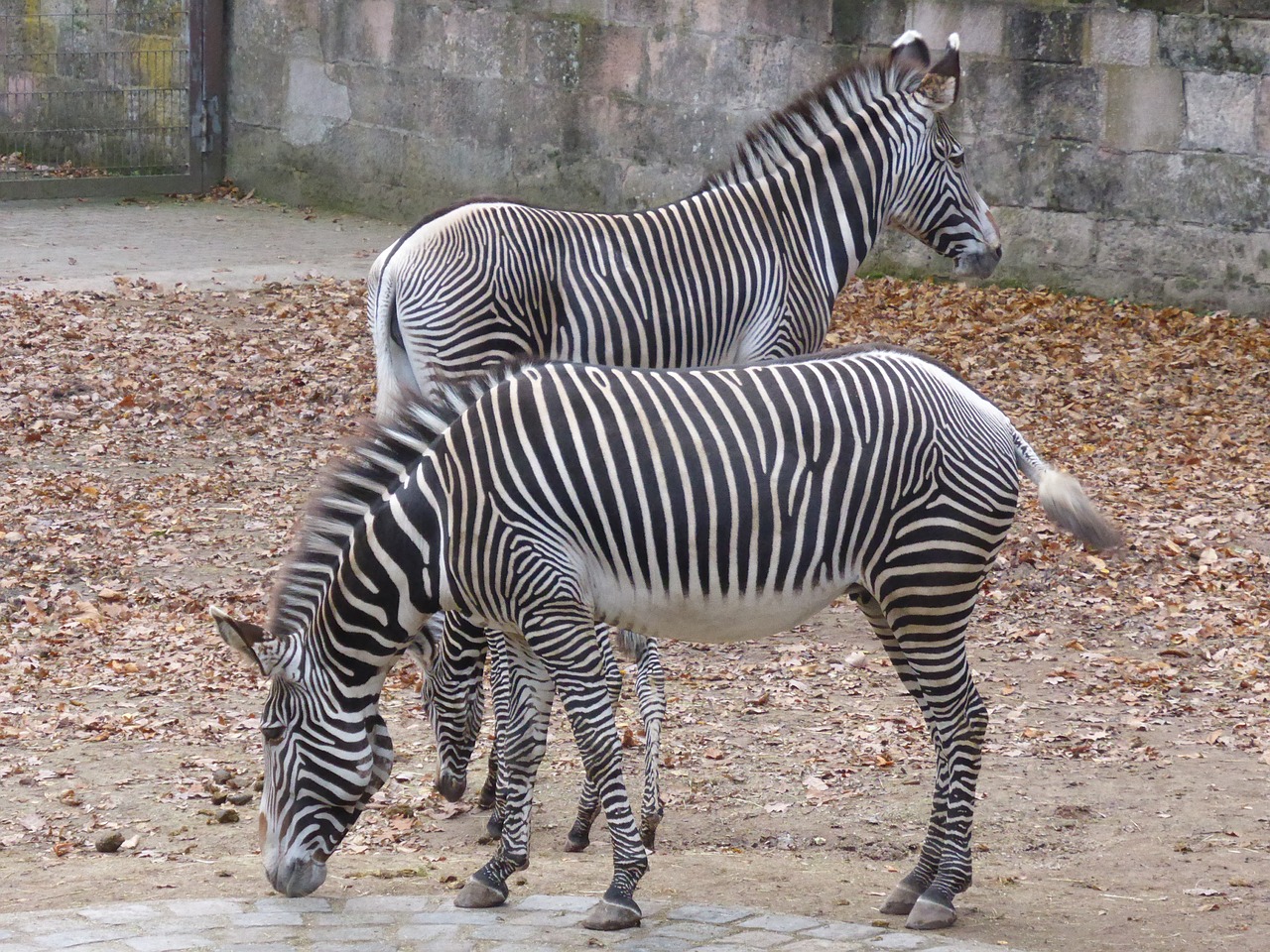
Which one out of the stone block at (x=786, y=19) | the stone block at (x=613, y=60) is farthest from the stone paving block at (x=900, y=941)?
the stone block at (x=613, y=60)

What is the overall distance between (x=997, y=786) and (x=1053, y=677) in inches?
44.5

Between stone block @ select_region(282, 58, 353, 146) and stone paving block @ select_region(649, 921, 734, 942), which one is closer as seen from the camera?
stone paving block @ select_region(649, 921, 734, 942)

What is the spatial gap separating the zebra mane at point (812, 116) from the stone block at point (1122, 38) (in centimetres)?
570

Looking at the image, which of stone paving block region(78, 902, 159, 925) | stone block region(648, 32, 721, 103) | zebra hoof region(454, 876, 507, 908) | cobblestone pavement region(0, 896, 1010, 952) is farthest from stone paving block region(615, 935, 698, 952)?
stone block region(648, 32, 721, 103)

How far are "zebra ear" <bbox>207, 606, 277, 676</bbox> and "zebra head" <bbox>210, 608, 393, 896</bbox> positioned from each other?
0.03m

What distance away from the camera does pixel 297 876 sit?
4660 millimetres

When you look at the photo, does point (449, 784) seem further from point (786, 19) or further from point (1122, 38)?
point (786, 19)

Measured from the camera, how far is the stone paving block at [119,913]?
4492 mm

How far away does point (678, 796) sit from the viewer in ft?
19.6

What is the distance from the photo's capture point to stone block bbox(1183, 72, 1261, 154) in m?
11.8

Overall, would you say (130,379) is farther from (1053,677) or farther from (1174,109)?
(1174,109)

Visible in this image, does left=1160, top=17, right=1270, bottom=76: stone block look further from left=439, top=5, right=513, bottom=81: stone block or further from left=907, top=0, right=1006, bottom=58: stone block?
left=439, top=5, right=513, bottom=81: stone block

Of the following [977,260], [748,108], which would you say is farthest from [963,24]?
[977,260]

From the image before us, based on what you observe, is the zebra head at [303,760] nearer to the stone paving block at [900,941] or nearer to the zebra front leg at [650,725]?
the zebra front leg at [650,725]
